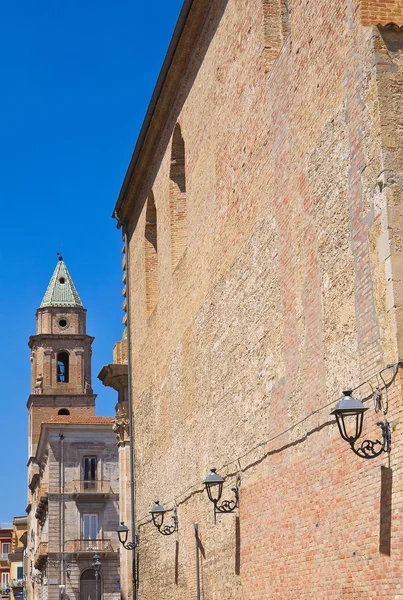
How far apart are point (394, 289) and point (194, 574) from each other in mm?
8351

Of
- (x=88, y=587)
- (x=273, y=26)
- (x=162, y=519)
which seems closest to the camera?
(x=273, y=26)

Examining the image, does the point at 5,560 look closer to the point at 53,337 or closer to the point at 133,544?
the point at 53,337

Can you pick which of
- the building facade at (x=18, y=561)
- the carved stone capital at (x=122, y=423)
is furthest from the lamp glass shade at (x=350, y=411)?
the building facade at (x=18, y=561)

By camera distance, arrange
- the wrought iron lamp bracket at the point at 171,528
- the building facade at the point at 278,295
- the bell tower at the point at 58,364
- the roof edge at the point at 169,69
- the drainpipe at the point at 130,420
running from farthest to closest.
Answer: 1. the bell tower at the point at 58,364
2. the drainpipe at the point at 130,420
3. the wrought iron lamp bracket at the point at 171,528
4. the roof edge at the point at 169,69
5. the building facade at the point at 278,295

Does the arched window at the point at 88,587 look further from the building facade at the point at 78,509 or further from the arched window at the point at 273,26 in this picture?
the arched window at the point at 273,26

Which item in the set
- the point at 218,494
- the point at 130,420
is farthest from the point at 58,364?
the point at 218,494

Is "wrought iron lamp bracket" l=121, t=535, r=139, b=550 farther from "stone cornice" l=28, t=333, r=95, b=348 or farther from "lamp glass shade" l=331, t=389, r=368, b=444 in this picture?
"stone cornice" l=28, t=333, r=95, b=348

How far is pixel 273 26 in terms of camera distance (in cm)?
1302

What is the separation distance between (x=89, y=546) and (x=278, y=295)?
4335 cm

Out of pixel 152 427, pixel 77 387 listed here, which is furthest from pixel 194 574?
pixel 77 387

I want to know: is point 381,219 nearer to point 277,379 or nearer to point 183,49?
point 277,379

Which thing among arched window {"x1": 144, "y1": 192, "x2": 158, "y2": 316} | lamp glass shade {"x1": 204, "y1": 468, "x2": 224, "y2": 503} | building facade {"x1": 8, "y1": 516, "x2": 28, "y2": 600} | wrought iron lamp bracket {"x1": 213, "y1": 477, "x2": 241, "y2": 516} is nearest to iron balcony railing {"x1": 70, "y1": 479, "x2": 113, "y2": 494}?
building facade {"x1": 8, "y1": 516, "x2": 28, "y2": 600}

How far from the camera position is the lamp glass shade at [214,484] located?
1369cm

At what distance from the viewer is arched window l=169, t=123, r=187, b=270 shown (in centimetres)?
1850
